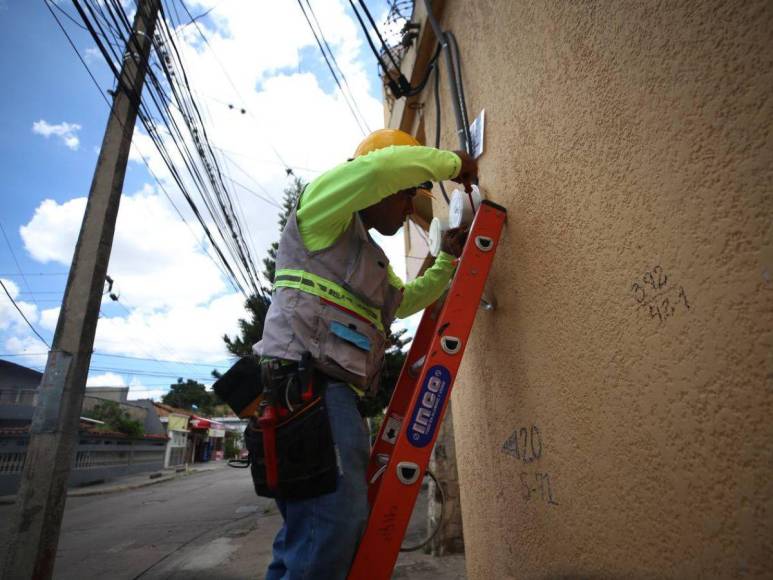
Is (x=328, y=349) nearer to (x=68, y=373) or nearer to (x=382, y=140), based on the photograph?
(x=382, y=140)

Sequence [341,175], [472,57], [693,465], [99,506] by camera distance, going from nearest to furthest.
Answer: [693,465] → [341,175] → [472,57] → [99,506]

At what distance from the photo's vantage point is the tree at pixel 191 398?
176ft

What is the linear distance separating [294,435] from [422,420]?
435 mm

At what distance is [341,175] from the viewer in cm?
145

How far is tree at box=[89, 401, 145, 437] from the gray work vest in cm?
2323

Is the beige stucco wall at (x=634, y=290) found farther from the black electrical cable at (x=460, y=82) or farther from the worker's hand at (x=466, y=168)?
the black electrical cable at (x=460, y=82)

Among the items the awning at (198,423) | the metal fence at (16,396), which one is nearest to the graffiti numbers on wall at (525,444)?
the metal fence at (16,396)

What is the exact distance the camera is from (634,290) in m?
1.03

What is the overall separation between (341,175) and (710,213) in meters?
1.03

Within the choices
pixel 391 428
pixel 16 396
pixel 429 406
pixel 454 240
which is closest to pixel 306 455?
pixel 429 406

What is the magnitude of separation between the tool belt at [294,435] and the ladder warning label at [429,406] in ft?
1.00

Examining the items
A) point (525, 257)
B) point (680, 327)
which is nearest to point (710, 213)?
A: point (680, 327)

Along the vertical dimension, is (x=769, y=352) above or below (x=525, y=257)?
below

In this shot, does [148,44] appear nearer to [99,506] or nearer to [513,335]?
[513,335]
